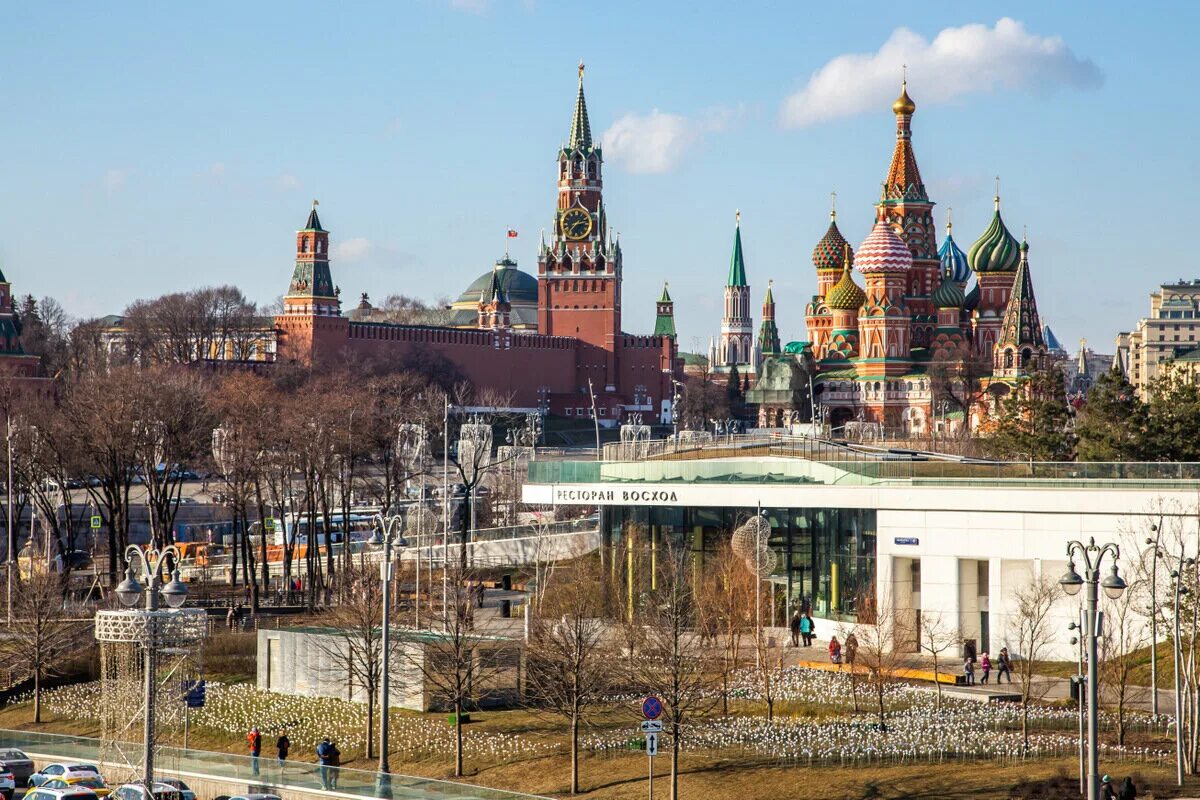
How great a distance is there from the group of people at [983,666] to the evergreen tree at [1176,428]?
13617 mm

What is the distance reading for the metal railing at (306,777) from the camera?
87.7 feet

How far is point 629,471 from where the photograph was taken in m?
48.8

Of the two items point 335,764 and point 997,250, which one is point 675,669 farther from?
point 997,250

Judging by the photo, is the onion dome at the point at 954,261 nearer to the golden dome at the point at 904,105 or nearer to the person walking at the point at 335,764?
the golden dome at the point at 904,105

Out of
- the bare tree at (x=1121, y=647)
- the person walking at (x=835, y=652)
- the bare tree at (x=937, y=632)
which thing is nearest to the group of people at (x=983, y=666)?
the bare tree at (x=937, y=632)

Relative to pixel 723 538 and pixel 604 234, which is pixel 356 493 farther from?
pixel 604 234

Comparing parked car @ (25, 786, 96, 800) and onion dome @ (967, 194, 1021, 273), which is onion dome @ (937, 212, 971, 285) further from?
parked car @ (25, 786, 96, 800)

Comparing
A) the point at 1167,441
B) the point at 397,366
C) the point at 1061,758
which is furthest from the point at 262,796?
the point at 397,366

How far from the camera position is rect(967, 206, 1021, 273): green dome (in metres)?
136

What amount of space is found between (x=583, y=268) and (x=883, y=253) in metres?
34.1

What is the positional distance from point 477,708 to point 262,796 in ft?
29.6

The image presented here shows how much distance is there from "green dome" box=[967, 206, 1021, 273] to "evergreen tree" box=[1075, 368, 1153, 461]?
82.4m

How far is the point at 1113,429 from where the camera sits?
51781mm

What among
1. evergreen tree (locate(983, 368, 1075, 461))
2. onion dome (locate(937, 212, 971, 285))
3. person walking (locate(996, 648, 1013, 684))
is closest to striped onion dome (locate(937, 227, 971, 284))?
onion dome (locate(937, 212, 971, 285))
